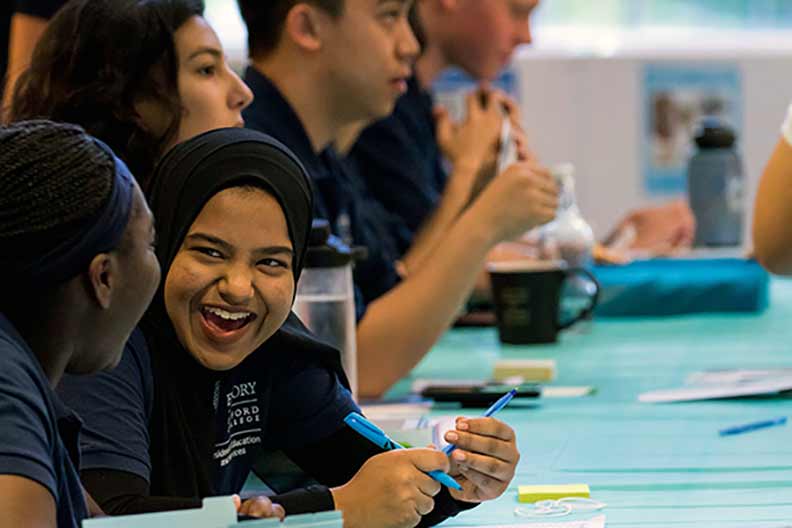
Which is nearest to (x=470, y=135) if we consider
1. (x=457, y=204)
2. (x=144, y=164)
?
(x=457, y=204)

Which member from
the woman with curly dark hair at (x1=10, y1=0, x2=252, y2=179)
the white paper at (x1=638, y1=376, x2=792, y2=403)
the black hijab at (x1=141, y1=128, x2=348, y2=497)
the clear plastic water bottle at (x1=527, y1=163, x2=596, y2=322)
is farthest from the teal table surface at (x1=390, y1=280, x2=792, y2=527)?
the woman with curly dark hair at (x1=10, y1=0, x2=252, y2=179)

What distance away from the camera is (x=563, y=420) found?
156 cm

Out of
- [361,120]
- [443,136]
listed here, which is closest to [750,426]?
[361,120]

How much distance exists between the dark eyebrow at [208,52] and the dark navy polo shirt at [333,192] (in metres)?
0.39

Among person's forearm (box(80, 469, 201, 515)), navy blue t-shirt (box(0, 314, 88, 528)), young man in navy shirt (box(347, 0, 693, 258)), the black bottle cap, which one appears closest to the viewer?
navy blue t-shirt (box(0, 314, 88, 528))

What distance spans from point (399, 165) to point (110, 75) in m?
1.51

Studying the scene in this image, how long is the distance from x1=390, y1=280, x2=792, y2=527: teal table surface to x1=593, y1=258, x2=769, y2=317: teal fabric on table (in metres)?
0.04

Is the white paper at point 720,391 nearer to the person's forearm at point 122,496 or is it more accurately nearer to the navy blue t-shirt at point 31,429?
the person's forearm at point 122,496

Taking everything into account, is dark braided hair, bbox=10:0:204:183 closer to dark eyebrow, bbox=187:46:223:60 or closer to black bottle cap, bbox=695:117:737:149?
dark eyebrow, bbox=187:46:223:60

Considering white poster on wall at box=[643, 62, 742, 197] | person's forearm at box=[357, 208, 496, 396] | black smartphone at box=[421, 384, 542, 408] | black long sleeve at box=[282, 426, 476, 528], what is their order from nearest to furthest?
black long sleeve at box=[282, 426, 476, 528] → black smartphone at box=[421, 384, 542, 408] → person's forearm at box=[357, 208, 496, 396] → white poster on wall at box=[643, 62, 742, 197]

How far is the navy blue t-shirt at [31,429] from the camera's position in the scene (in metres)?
0.75

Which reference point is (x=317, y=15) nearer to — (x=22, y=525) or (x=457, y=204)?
(x=457, y=204)

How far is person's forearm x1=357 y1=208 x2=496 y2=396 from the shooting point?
1778 mm

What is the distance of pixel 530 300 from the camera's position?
2.15 meters
